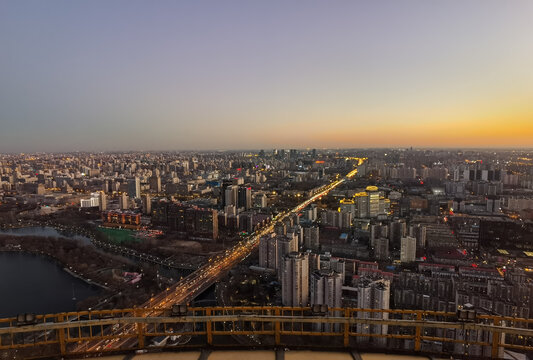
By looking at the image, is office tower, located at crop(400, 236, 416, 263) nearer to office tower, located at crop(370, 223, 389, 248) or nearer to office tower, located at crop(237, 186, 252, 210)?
office tower, located at crop(370, 223, 389, 248)

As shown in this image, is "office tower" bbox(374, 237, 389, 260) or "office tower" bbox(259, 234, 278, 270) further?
"office tower" bbox(374, 237, 389, 260)

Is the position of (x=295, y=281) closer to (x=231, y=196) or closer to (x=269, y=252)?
(x=269, y=252)

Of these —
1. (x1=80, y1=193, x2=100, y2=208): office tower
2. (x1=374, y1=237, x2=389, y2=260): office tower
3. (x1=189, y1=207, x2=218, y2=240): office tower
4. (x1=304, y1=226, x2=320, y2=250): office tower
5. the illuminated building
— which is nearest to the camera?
(x1=374, y1=237, x2=389, y2=260): office tower

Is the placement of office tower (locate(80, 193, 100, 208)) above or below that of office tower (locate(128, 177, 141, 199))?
below

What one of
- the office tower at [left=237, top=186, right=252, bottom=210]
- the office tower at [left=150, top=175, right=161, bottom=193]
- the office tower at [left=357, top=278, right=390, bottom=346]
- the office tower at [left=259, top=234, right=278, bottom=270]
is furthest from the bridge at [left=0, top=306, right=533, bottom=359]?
the office tower at [left=150, top=175, right=161, bottom=193]

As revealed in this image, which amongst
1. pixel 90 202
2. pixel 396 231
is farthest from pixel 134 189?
pixel 396 231

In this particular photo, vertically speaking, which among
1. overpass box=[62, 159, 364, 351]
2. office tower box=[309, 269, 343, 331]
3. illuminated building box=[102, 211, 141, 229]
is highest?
office tower box=[309, 269, 343, 331]

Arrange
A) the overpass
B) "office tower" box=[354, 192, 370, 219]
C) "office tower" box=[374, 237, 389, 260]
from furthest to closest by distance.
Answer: "office tower" box=[354, 192, 370, 219] → "office tower" box=[374, 237, 389, 260] → the overpass
